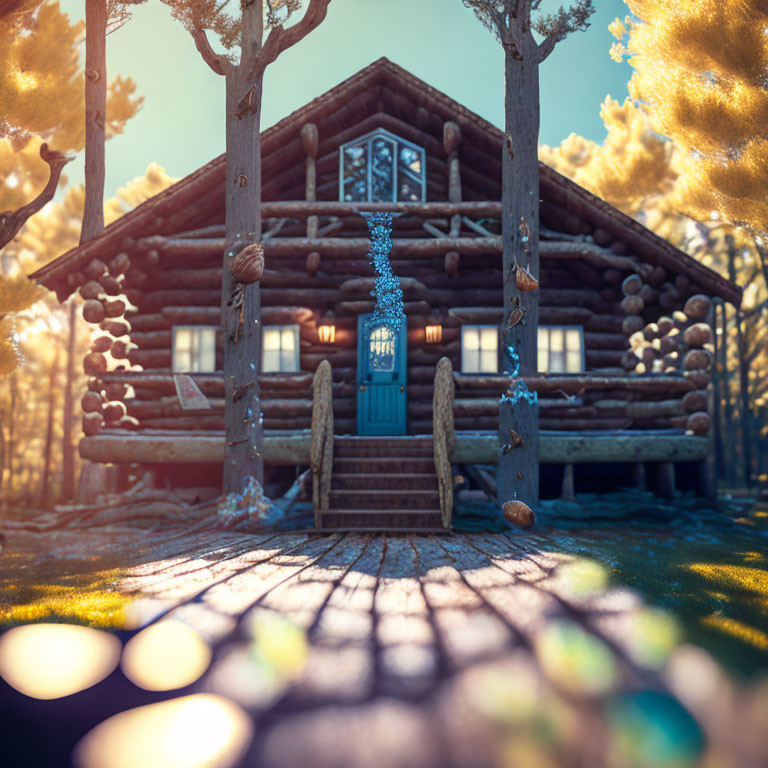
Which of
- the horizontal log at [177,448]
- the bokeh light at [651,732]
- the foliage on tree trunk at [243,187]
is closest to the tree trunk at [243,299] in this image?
the foliage on tree trunk at [243,187]

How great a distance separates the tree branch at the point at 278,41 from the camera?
23.1ft

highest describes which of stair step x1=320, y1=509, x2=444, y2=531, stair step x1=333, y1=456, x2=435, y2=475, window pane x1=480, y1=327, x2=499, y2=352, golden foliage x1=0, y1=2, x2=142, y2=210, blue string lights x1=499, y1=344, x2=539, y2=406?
golden foliage x1=0, y1=2, x2=142, y2=210

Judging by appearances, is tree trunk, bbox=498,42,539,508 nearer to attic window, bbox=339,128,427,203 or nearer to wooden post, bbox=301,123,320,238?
attic window, bbox=339,128,427,203

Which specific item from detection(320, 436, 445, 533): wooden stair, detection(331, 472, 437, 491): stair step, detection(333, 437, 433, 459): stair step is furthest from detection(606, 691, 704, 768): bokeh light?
detection(333, 437, 433, 459): stair step

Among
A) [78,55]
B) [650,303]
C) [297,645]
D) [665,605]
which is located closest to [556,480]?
[650,303]

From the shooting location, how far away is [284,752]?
212 centimetres

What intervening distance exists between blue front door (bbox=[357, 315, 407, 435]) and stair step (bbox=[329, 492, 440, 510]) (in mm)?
2963

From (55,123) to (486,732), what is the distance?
1322 cm

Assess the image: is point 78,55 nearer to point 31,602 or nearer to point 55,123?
point 55,123

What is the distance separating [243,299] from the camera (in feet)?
23.4

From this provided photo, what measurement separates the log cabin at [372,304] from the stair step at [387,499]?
40.9 inches

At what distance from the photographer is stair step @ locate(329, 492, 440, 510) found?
7.18 m

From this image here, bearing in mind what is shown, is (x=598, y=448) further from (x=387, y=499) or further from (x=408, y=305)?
(x=408, y=305)

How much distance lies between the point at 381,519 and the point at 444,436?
1.37 meters
